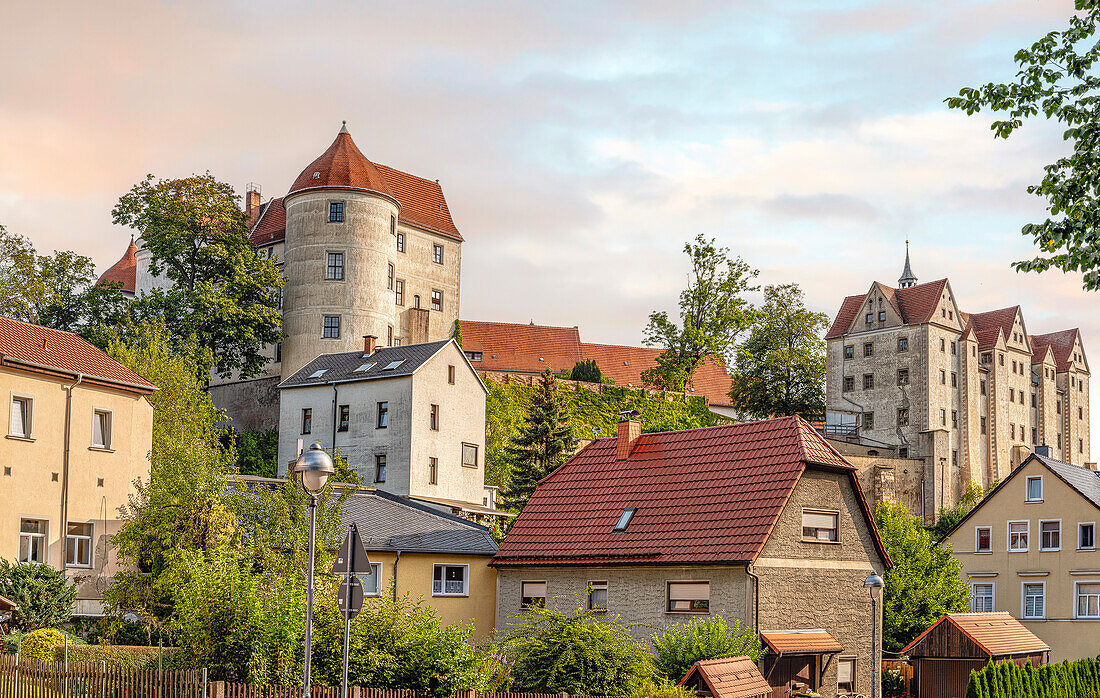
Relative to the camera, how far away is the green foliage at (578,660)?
24984 mm

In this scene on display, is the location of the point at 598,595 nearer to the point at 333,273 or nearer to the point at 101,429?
the point at 101,429

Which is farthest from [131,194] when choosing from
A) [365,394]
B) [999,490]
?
[999,490]

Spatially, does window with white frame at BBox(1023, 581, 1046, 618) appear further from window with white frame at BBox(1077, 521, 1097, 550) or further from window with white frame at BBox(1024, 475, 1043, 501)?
window with white frame at BBox(1024, 475, 1043, 501)

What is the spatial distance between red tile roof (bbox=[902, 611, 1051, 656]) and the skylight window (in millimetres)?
11515

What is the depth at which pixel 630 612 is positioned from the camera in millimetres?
36438

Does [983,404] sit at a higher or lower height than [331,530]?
higher

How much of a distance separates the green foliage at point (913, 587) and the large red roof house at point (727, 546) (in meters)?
10.5

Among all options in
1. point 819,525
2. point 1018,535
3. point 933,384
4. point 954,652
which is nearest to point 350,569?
point 819,525

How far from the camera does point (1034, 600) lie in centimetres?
5659

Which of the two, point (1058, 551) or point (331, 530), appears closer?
point (331, 530)

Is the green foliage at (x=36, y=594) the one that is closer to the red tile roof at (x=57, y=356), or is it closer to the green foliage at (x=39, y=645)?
the green foliage at (x=39, y=645)

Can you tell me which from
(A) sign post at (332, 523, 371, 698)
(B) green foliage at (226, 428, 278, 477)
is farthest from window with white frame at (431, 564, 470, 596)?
(B) green foliage at (226, 428, 278, 477)

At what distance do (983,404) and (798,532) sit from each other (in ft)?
254

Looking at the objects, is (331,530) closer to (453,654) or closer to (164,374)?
(453,654)
